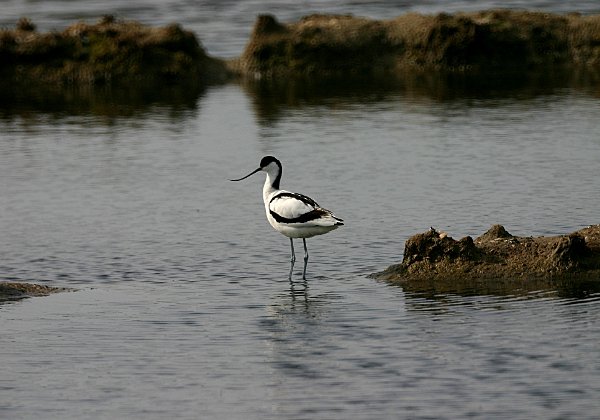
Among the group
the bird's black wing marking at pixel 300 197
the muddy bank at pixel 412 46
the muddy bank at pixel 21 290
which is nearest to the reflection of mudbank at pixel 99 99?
the muddy bank at pixel 412 46

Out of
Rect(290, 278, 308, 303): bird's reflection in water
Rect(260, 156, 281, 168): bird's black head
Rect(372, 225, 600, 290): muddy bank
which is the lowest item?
Rect(290, 278, 308, 303): bird's reflection in water

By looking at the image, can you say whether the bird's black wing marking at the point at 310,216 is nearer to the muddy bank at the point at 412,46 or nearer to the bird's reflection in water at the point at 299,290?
the bird's reflection in water at the point at 299,290

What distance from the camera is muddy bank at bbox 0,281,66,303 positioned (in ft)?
51.9

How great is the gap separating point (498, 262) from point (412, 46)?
64.9ft

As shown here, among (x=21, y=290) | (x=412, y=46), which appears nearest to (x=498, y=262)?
(x=21, y=290)

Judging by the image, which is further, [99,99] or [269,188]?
[99,99]

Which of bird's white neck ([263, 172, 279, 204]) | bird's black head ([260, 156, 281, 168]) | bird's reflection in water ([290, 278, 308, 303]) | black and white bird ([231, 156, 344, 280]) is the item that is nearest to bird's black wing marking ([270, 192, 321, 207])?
black and white bird ([231, 156, 344, 280])

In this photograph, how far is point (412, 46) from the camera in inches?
1385

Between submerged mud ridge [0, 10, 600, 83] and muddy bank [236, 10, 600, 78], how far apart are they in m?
0.02

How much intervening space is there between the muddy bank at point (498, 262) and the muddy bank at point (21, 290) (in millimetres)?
3603

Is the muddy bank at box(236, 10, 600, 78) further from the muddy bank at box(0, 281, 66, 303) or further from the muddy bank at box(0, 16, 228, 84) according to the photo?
the muddy bank at box(0, 281, 66, 303)

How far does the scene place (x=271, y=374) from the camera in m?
12.9

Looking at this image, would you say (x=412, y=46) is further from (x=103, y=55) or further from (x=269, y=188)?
(x=269, y=188)

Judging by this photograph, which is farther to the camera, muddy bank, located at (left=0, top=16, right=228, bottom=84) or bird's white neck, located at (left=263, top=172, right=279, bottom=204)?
muddy bank, located at (left=0, top=16, right=228, bottom=84)
